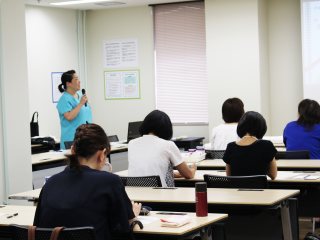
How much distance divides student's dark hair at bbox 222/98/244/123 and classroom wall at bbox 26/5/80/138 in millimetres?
4182

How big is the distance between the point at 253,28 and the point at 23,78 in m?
3.98

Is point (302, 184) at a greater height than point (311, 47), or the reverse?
point (311, 47)

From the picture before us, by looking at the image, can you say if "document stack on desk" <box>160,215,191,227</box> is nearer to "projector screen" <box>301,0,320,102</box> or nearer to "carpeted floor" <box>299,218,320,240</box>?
"carpeted floor" <box>299,218,320,240</box>

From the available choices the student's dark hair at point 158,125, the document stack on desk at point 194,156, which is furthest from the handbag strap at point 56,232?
the document stack on desk at point 194,156

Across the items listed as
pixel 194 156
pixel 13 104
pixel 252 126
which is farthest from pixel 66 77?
pixel 252 126

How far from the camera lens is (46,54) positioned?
10.5 metres

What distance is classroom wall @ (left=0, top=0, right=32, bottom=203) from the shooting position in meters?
6.75

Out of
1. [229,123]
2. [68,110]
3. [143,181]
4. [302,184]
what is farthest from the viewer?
[68,110]

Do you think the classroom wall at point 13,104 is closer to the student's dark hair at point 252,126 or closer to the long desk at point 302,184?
the long desk at point 302,184

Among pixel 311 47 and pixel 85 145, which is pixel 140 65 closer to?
pixel 311 47

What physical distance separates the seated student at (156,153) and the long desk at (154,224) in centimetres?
117

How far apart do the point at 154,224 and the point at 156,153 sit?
1.57 metres

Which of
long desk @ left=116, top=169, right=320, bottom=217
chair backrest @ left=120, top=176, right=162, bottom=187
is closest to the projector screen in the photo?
long desk @ left=116, top=169, right=320, bottom=217

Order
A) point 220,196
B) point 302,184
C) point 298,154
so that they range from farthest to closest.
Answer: point 298,154 < point 302,184 < point 220,196
